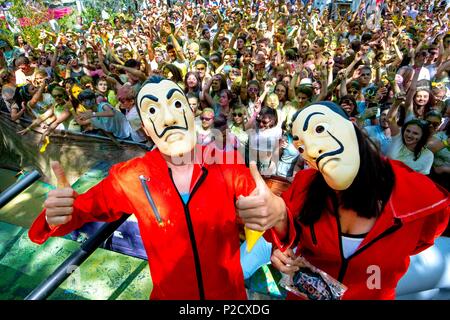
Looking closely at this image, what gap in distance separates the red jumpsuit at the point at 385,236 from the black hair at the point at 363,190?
31 mm

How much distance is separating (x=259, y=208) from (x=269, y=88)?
339 cm

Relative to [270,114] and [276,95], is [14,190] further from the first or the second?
[276,95]

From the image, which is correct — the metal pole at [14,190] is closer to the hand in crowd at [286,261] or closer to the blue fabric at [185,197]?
the blue fabric at [185,197]

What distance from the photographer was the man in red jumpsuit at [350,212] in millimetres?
1239

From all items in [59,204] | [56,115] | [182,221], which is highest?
[59,204]

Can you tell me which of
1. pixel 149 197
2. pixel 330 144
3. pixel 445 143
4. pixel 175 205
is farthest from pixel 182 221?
pixel 445 143

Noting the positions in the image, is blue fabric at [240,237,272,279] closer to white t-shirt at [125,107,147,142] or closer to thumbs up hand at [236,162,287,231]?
thumbs up hand at [236,162,287,231]

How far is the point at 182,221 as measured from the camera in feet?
4.76

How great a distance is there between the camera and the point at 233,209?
1.51m

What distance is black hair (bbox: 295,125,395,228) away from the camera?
1267 millimetres

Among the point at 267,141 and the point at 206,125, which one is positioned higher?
the point at 206,125

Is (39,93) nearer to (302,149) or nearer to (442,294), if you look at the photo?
(302,149)

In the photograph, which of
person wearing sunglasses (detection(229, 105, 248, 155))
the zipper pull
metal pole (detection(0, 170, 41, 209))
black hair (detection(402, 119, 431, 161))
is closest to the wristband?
black hair (detection(402, 119, 431, 161))
